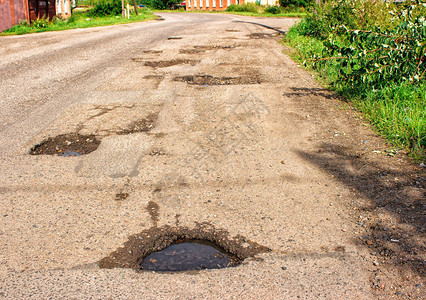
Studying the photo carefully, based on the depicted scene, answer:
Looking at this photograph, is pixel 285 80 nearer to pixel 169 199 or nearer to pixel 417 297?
pixel 169 199

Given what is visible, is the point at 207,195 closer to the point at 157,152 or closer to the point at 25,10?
the point at 157,152

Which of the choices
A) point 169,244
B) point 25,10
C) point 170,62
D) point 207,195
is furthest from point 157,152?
point 25,10

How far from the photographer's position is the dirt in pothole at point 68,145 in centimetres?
448

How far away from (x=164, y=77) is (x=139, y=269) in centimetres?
585

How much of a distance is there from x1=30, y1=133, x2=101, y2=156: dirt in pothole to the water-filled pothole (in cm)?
205

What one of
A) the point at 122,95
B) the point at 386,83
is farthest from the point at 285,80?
the point at 122,95

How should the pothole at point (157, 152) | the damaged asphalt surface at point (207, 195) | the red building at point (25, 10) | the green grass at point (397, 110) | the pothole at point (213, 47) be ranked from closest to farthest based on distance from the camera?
the damaged asphalt surface at point (207, 195) → the pothole at point (157, 152) → the green grass at point (397, 110) → the pothole at point (213, 47) → the red building at point (25, 10)

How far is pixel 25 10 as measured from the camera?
2017 centimetres

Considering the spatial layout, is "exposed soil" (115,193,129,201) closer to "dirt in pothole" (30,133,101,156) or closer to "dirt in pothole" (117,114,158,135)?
"dirt in pothole" (30,133,101,156)

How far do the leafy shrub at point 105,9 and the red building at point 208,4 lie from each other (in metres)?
27.5

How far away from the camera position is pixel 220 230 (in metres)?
3.02

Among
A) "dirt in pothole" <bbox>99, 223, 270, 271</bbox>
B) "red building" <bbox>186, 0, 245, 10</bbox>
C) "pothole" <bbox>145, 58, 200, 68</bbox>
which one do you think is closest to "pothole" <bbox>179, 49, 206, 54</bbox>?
"pothole" <bbox>145, 58, 200, 68</bbox>

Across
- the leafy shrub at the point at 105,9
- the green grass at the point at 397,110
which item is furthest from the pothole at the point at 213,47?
the leafy shrub at the point at 105,9

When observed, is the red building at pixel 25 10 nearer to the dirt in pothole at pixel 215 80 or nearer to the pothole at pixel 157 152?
the dirt in pothole at pixel 215 80
